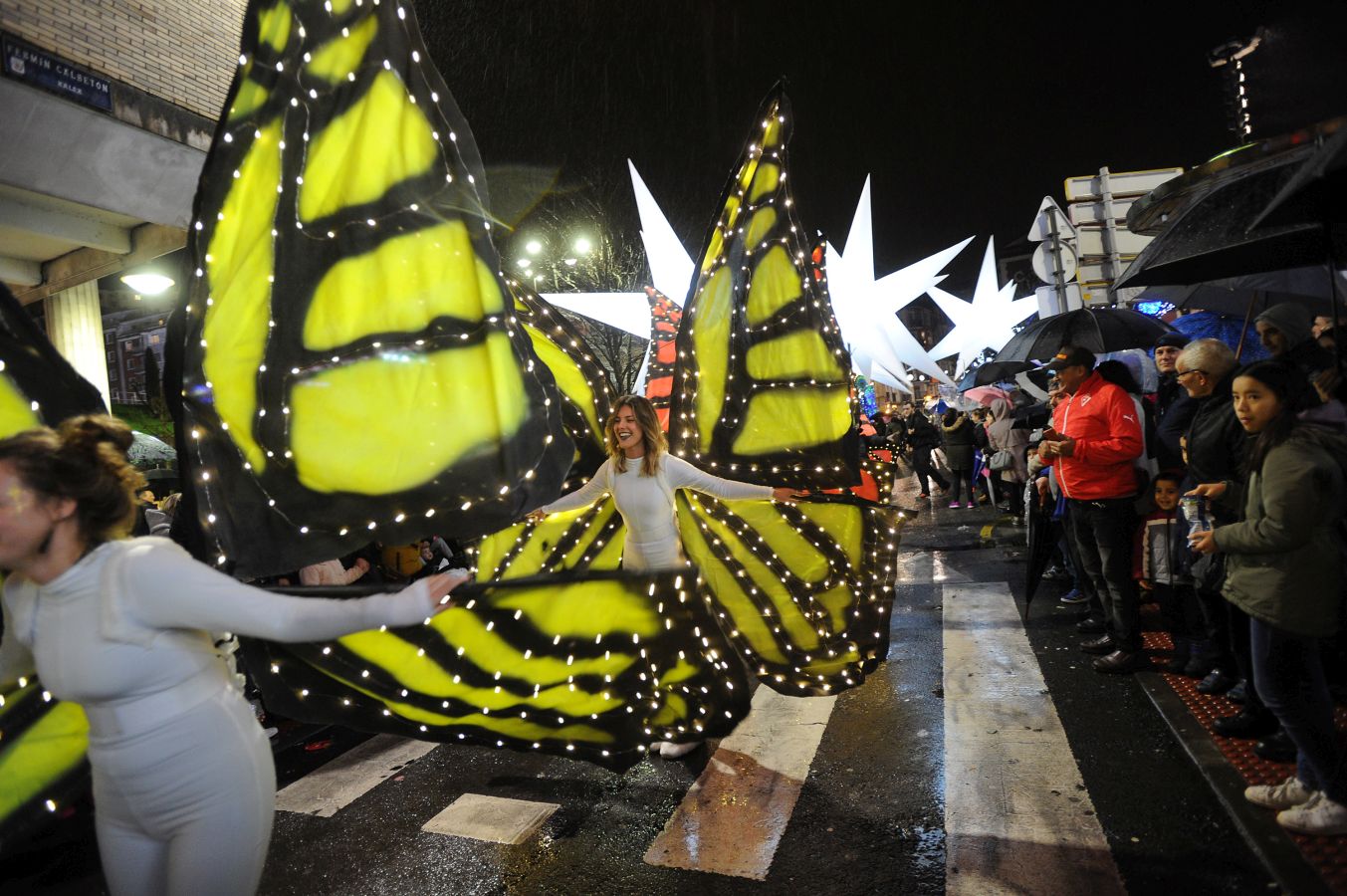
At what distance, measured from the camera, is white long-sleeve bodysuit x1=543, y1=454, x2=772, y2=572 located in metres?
4.51

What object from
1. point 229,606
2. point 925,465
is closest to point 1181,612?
point 229,606

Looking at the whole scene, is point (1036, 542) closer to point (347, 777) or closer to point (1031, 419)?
point (1031, 419)

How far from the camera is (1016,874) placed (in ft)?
10.3

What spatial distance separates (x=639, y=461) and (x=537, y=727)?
1942mm

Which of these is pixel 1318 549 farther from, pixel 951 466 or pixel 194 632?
pixel 951 466

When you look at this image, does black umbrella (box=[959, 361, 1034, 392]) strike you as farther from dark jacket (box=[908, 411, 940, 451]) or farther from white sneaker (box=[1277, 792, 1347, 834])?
white sneaker (box=[1277, 792, 1347, 834])

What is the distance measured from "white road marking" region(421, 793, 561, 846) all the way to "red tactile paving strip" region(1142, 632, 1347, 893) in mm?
3277

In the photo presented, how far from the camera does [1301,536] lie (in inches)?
127

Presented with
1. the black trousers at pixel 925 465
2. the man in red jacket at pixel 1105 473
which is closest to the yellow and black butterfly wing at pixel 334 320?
the man in red jacket at pixel 1105 473

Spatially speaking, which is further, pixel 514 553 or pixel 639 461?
pixel 514 553

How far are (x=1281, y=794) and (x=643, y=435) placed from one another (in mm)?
3449

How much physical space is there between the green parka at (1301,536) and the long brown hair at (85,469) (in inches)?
167

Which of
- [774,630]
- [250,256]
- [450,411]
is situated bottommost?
[774,630]

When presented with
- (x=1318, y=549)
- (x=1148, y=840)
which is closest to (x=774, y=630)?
(x=1148, y=840)
